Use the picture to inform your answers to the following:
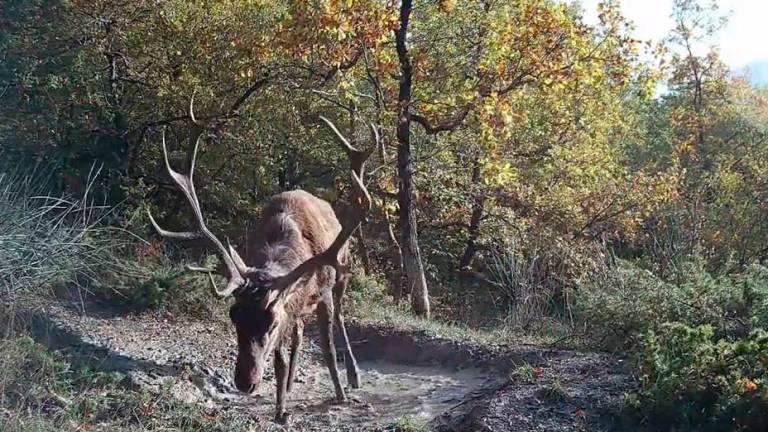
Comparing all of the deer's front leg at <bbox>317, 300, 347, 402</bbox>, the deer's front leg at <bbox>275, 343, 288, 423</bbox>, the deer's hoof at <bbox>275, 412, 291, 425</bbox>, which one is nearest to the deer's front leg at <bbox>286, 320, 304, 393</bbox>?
the deer's front leg at <bbox>317, 300, 347, 402</bbox>

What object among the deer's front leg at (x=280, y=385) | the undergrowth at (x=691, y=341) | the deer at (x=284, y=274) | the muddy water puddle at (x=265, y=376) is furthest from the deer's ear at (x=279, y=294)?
the undergrowth at (x=691, y=341)

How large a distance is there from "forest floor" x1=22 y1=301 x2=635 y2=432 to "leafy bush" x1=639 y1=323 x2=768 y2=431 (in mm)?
456

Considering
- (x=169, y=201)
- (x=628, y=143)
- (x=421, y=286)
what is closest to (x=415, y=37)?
(x=421, y=286)

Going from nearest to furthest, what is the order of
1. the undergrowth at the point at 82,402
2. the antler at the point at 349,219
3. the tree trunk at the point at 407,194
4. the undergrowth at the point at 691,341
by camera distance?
the undergrowth at the point at 691,341
the undergrowth at the point at 82,402
the antler at the point at 349,219
the tree trunk at the point at 407,194

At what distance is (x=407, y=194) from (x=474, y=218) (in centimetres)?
378

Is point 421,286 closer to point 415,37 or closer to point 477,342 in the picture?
point 477,342

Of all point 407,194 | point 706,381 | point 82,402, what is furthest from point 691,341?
point 407,194

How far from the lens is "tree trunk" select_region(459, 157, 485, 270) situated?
14.6 m

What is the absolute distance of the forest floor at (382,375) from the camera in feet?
22.4

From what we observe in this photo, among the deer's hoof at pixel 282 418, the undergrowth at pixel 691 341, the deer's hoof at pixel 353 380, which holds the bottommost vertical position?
the deer's hoof at pixel 282 418

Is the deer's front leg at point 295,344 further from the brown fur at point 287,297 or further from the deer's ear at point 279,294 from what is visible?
the deer's ear at point 279,294

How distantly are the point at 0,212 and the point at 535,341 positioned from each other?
604cm

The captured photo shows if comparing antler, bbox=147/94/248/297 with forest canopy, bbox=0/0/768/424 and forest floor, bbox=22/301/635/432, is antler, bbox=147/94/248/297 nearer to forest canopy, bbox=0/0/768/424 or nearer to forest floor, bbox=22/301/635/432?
forest floor, bbox=22/301/635/432

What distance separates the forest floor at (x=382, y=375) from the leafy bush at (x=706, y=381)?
0.46m
